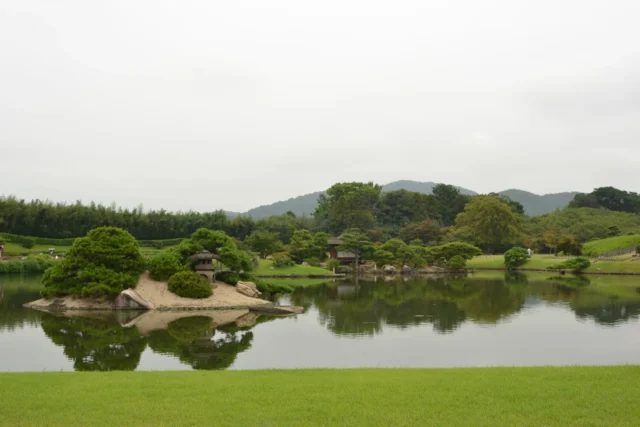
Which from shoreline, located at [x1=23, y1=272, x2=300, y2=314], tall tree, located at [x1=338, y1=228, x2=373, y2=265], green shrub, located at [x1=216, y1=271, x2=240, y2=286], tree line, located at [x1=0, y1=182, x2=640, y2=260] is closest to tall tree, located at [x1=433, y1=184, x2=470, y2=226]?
tree line, located at [x1=0, y1=182, x2=640, y2=260]

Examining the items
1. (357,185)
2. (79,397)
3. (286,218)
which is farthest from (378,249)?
(79,397)

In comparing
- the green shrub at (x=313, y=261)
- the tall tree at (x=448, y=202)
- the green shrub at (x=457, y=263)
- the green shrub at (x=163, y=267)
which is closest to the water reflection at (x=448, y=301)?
the green shrub at (x=163, y=267)

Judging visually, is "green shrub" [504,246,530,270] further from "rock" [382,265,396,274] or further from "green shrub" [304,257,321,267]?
"green shrub" [304,257,321,267]

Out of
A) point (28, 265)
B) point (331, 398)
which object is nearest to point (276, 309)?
point (331, 398)

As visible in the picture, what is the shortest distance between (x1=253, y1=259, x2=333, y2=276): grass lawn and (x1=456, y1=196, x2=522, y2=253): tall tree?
21.6 metres

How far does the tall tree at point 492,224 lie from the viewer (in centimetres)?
5478

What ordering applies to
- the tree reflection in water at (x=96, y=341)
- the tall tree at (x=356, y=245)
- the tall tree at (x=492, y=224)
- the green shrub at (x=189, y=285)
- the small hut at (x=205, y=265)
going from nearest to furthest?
1. the tree reflection in water at (x=96, y=341)
2. the green shrub at (x=189, y=285)
3. the small hut at (x=205, y=265)
4. the tall tree at (x=356, y=245)
5. the tall tree at (x=492, y=224)

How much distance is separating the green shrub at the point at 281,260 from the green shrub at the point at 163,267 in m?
17.2

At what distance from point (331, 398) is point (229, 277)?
772 inches

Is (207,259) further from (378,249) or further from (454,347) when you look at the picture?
(378,249)

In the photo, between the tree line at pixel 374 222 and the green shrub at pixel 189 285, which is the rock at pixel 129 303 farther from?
the tree line at pixel 374 222

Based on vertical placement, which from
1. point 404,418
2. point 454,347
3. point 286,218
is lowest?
point 454,347

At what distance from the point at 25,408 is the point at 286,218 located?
6104cm

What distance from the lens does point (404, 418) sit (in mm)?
5867
